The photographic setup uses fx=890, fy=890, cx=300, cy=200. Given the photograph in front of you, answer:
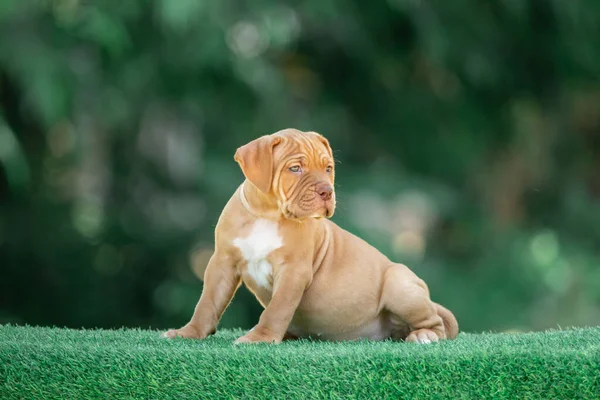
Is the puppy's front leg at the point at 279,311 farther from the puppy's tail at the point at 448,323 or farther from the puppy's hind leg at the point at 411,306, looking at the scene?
the puppy's tail at the point at 448,323

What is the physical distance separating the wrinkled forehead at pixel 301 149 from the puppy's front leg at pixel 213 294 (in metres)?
0.42

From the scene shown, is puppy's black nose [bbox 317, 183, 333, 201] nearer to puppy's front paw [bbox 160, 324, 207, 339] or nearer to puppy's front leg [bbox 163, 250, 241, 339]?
puppy's front leg [bbox 163, 250, 241, 339]

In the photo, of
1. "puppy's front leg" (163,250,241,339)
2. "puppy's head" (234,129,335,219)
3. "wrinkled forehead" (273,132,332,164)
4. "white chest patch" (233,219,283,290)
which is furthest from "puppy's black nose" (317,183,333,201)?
"puppy's front leg" (163,250,241,339)

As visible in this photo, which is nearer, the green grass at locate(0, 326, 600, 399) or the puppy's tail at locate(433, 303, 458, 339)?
the green grass at locate(0, 326, 600, 399)

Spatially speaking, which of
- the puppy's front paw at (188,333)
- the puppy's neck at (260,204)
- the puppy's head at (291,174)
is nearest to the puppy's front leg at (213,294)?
the puppy's front paw at (188,333)

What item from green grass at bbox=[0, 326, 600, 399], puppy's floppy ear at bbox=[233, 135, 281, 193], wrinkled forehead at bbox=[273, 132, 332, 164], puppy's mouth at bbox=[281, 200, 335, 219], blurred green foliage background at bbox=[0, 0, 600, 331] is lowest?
green grass at bbox=[0, 326, 600, 399]

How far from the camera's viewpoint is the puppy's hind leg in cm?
312

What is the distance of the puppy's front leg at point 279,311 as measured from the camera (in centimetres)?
294

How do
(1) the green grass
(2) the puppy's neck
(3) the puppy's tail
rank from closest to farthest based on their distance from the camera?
1. (1) the green grass
2. (2) the puppy's neck
3. (3) the puppy's tail

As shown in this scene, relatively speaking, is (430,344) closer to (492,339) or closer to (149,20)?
(492,339)

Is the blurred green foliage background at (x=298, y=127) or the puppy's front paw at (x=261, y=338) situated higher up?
the blurred green foliage background at (x=298, y=127)

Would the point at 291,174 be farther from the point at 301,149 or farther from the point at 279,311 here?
the point at 279,311

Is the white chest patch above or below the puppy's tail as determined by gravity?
below

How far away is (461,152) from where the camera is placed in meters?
6.96
